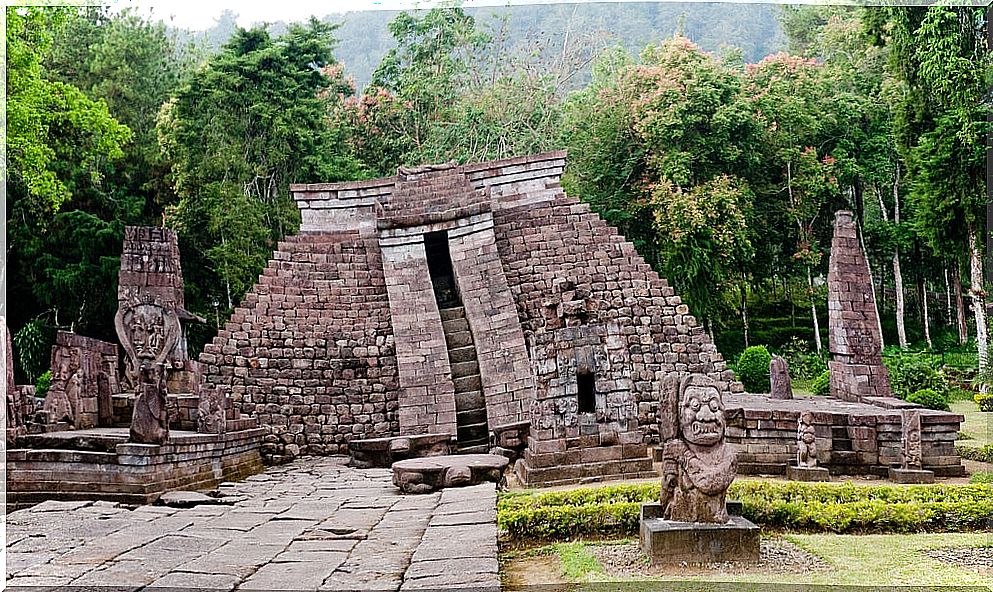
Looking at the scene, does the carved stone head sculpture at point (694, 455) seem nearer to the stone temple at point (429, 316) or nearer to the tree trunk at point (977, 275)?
the stone temple at point (429, 316)

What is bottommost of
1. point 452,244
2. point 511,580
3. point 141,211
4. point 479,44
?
point 511,580

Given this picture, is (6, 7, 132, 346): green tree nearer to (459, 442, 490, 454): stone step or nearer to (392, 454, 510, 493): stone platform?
(459, 442, 490, 454): stone step

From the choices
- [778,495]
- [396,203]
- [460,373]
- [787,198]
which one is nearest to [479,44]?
[787,198]

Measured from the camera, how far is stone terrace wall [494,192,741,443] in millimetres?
12758

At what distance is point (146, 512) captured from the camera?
7668mm

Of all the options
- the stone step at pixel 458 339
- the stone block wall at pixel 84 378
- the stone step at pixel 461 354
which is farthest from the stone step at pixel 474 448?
the stone block wall at pixel 84 378

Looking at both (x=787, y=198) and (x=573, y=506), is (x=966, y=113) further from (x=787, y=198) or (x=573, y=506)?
(x=573, y=506)

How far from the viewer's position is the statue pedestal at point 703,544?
5395 millimetres

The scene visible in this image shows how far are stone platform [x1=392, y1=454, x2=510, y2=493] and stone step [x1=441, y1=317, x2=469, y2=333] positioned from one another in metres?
4.86

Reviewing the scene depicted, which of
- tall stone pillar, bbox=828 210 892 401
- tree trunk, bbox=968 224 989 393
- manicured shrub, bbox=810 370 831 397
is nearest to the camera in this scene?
tall stone pillar, bbox=828 210 892 401

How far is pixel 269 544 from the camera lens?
246 inches

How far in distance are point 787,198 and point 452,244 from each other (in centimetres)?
1269

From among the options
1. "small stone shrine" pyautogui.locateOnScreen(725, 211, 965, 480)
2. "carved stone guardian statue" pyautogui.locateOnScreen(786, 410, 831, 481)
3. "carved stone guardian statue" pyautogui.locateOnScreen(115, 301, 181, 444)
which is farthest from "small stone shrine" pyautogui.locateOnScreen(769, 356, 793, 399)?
"carved stone guardian statue" pyautogui.locateOnScreen(115, 301, 181, 444)

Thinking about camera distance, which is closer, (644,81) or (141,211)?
(141,211)
